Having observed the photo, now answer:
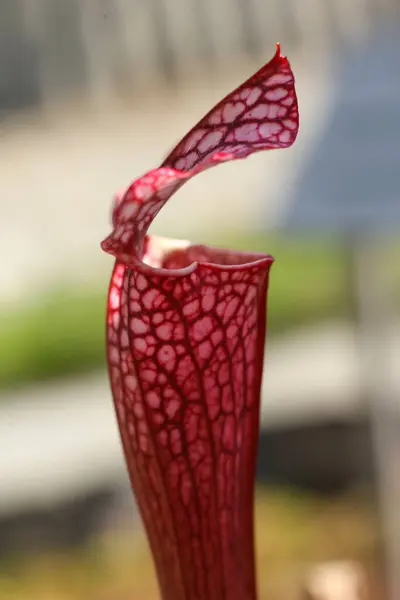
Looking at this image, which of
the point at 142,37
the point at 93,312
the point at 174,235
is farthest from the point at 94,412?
the point at 142,37

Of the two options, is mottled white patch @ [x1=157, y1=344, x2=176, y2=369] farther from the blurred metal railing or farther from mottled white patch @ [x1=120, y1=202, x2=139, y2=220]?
the blurred metal railing

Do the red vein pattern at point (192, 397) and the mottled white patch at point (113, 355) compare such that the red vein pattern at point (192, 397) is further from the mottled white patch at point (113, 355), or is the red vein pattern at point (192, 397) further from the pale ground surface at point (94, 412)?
the pale ground surface at point (94, 412)

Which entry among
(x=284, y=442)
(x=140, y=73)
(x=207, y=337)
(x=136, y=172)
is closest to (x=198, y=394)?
(x=207, y=337)

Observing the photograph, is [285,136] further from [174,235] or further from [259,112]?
[174,235]

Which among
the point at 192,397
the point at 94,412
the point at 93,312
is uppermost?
the point at 192,397

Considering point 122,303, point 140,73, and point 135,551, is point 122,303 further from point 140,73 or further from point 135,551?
point 140,73

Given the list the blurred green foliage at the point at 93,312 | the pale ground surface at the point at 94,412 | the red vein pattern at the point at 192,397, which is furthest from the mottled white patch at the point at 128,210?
the blurred green foliage at the point at 93,312
